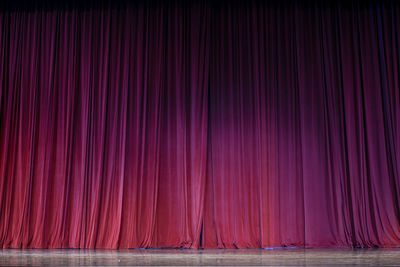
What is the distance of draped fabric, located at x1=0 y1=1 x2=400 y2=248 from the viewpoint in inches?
197

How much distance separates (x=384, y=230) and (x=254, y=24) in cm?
276

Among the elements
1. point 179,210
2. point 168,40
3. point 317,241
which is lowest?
point 317,241

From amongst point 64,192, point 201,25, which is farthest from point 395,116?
point 64,192

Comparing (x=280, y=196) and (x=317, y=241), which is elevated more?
(x=280, y=196)

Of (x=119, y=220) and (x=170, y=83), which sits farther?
(x=170, y=83)

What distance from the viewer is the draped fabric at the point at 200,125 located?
5.00 metres

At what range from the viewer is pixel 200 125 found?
5211mm

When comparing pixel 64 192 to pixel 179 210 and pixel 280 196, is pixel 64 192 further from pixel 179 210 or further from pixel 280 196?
pixel 280 196

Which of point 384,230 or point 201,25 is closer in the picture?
point 384,230

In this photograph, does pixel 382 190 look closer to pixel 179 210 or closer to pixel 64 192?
pixel 179 210

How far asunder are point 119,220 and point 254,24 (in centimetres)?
278

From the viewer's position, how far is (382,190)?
16.5 ft

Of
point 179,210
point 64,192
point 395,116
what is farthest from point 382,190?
point 64,192

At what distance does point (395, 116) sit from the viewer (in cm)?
516
